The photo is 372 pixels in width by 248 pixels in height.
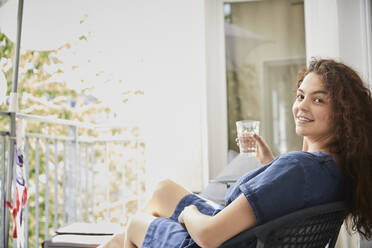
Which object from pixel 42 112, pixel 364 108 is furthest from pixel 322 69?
pixel 42 112

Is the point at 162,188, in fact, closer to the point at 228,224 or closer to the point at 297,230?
the point at 228,224

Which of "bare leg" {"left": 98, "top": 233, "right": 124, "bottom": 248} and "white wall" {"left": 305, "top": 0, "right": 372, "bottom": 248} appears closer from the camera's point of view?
"bare leg" {"left": 98, "top": 233, "right": 124, "bottom": 248}

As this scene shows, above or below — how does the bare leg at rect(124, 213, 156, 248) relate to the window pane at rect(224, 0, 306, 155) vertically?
below

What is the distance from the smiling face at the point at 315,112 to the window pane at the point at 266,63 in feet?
5.45

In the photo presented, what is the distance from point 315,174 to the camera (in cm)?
117

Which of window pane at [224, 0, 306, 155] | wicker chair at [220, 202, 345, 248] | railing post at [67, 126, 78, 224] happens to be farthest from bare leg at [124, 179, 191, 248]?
railing post at [67, 126, 78, 224]

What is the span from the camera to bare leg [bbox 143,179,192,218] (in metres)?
1.70

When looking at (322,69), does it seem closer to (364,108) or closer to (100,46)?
(364,108)

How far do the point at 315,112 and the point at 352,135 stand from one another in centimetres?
15

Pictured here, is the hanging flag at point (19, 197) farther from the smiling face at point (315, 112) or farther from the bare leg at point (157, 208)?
the smiling face at point (315, 112)

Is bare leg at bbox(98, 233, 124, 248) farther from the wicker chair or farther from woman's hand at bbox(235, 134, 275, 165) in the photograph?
woman's hand at bbox(235, 134, 275, 165)

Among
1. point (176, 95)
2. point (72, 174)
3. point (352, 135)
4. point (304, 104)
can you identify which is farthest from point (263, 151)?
point (72, 174)

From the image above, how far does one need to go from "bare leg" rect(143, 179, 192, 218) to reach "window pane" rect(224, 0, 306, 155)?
4.44 feet

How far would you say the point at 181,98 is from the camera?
2893mm
